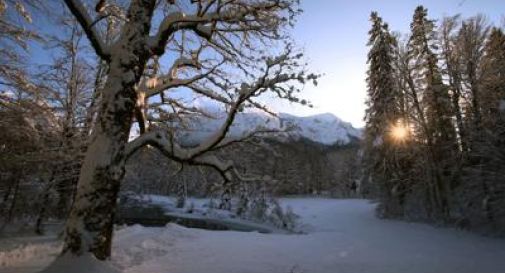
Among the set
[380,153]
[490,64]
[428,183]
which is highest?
[490,64]

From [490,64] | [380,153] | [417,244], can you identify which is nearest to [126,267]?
[417,244]

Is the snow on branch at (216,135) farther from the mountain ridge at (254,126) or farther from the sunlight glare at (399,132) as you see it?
the sunlight glare at (399,132)

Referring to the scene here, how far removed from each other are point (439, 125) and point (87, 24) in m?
26.7

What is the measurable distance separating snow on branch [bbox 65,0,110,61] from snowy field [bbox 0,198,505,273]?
4.27 m

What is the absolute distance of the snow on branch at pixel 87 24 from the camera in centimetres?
608

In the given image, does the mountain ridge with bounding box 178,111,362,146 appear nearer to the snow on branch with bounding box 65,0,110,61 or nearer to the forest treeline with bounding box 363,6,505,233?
the snow on branch with bounding box 65,0,110,61

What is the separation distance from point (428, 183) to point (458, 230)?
18.3 ft

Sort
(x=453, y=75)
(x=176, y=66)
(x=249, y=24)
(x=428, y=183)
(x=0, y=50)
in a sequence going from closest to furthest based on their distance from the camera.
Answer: (x=249, y=24) < (x=176, y=66) < (x=0, y=50) < (x=453, y=75) < (x=428, y=183)

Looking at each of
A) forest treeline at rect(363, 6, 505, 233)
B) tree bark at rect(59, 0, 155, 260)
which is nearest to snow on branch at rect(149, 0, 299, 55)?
tree bark at rect(59, 0, 155, 260)

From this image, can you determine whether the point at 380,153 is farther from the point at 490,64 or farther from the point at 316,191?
the point at 316,191

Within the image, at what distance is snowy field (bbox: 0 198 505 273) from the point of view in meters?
9.33

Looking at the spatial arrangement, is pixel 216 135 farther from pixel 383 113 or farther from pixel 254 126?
pixel 383 113

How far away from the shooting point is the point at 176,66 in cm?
834

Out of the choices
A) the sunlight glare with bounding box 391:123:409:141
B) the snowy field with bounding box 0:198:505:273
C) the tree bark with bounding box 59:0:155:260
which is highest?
the sunlight glare with bounding box 391:123:409:141
